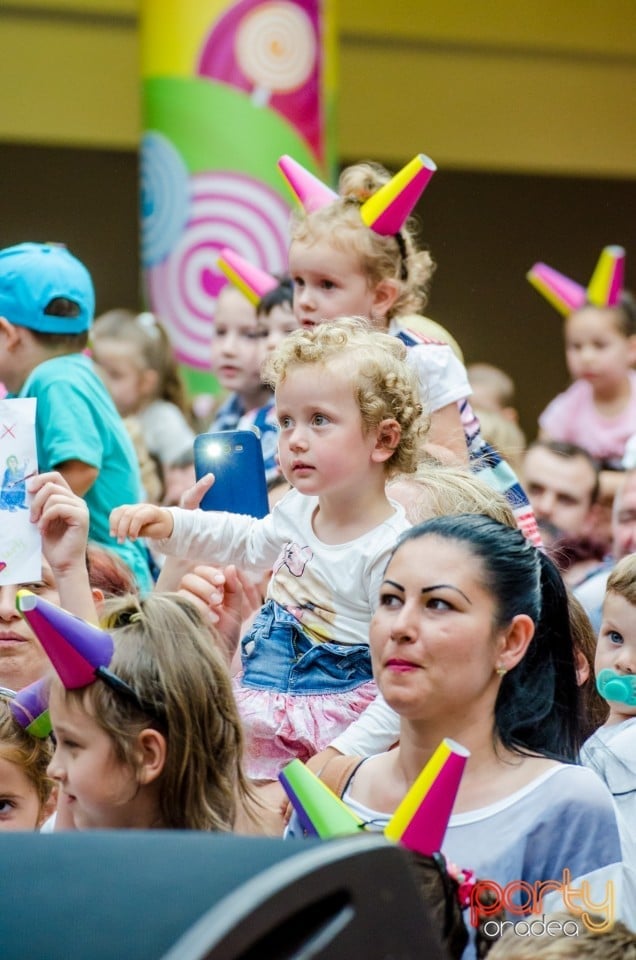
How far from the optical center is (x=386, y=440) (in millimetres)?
2662

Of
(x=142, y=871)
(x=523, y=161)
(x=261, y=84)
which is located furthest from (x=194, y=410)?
(x=142, y=871)

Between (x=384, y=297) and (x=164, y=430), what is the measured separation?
274 cm

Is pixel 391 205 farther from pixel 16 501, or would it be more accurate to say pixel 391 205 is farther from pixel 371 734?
pixel 371 734

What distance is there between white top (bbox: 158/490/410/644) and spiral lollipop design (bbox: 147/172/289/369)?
4.12 metres

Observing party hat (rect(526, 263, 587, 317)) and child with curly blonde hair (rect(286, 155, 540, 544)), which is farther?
party hat (rect(526, 263, 587, 317))

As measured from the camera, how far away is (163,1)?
701 cm

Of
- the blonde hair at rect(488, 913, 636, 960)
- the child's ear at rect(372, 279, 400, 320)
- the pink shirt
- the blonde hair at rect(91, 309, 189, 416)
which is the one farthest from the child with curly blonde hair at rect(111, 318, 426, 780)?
the blonde hair at rect(91, 309, 189, 416)

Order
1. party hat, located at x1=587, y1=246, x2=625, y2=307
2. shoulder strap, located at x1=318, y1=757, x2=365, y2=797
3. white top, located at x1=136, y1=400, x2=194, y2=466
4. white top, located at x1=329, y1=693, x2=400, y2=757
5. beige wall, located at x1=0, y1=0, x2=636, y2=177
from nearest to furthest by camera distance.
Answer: shoulder strap, located at x1=318, y1=757, x2=365, y2=797, white top, located at x1=329, y1=693, x2=400, y2=757, white top, located at x1=136, y1=400, x2=194, y2=466, party hat, located at x1=587, y1=246, x2=625, y2=307, beige wall, located at x1=0, y1=0, x2=636, y2=177

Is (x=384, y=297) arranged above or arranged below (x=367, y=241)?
below

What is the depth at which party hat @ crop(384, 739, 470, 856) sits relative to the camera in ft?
5.68

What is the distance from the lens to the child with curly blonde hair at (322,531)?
8.37 ft

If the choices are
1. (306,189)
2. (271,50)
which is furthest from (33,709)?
(271,50)

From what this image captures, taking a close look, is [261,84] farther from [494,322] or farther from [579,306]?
[494,322]

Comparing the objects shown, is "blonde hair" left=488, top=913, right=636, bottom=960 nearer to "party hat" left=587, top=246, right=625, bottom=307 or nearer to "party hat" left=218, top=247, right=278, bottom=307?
"party hat" left=218, top=247, right=278, bottom=307
